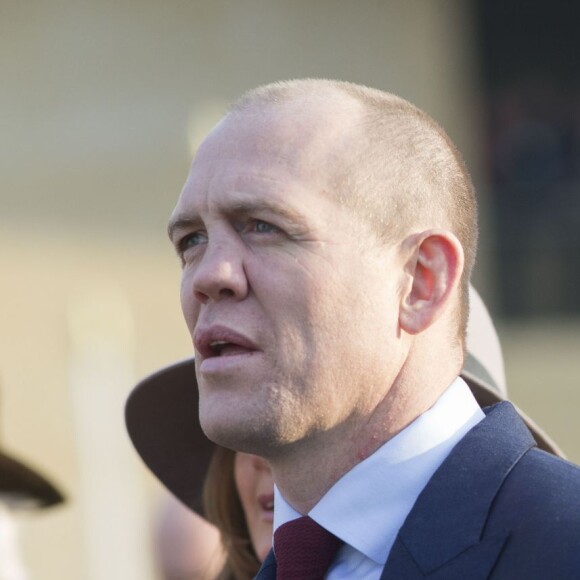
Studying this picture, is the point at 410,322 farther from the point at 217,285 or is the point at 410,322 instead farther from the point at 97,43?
the point at 97,43

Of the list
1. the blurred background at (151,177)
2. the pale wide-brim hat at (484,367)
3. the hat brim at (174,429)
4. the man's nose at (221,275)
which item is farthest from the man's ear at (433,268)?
the blurred background at (151,177)

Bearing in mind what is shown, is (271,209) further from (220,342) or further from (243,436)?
(243,436)

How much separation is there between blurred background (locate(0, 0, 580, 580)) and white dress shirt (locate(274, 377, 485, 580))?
597cm

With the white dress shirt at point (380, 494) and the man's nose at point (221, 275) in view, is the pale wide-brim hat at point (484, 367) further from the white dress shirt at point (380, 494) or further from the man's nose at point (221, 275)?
the man's nose at point (221, 275)

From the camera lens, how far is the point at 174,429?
3424mm

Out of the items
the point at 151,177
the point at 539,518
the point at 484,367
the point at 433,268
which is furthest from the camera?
the point at 151,177

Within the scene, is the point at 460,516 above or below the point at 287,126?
below

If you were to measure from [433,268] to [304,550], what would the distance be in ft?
1.57

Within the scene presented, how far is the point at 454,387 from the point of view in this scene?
2369mm

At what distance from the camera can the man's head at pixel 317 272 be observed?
7.39 ft

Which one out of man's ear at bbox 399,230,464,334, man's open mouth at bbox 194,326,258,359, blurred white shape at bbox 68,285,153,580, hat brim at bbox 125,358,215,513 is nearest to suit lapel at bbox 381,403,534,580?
man's ear at bbox 399,230,464,334

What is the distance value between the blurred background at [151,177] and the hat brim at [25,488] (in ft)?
12.5

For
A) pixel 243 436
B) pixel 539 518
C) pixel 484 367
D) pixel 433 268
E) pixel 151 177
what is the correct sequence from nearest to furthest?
pixel 539 518, pixel 243 436, pixel 433 268, pixel 484 367, pixel 151 177

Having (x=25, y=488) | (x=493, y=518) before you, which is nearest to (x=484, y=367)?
(x=493, y=518)
